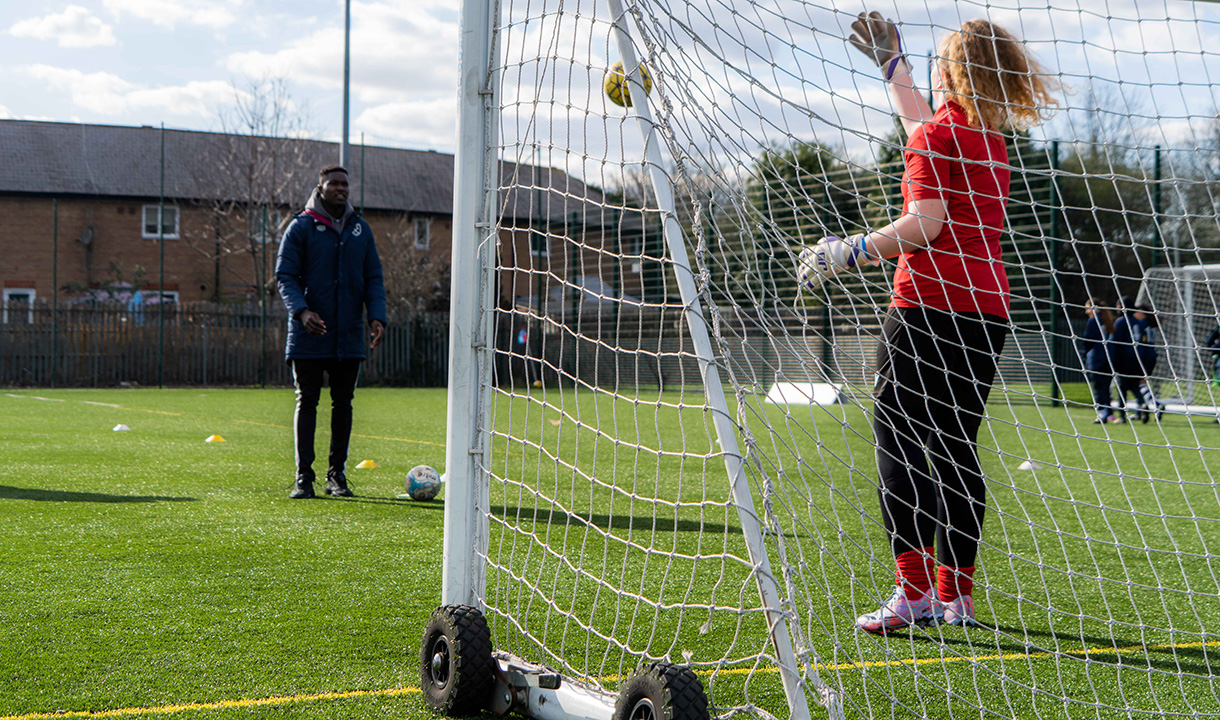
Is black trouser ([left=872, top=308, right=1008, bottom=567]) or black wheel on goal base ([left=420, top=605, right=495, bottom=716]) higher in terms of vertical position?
black trouser ([left=872, top=308, right=1008, bottom=567])

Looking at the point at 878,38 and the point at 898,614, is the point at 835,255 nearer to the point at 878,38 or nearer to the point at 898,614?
the point at 878,38

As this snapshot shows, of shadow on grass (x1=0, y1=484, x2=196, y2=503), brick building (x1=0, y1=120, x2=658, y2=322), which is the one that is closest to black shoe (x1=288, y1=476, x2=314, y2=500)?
shadow on grass (x1=0, y1=484, x2=196, y2=503)

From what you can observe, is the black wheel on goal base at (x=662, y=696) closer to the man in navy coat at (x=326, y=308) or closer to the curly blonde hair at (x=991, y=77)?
the curly blonde hair at (x=991, y=77)

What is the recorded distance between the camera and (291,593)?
3.13 metres

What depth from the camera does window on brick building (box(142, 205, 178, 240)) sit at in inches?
1196

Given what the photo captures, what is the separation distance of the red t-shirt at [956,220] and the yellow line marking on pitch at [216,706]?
1737 millimetres

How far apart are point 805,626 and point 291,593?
154 cm

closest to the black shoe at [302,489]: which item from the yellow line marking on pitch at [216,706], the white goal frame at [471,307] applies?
the white goal frame at [471,307]

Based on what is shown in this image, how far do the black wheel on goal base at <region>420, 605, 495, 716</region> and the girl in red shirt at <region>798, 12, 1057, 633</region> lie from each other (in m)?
1.17

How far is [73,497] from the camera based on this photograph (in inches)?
193

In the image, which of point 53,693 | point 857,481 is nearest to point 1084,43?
point 53,693

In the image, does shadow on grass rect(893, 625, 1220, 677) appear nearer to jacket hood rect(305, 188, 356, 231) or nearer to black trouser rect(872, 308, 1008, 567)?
black trouser rect(872, 308, 1008, 567)

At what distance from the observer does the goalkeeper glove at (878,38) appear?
2826 millimetres

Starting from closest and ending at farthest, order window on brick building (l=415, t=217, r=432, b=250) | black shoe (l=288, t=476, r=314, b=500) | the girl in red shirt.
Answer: the girl in red shirt, black shoe (l=288, t=476, r=314, b=500), window on brick building (l=415, t=217, r=432, b=250)
